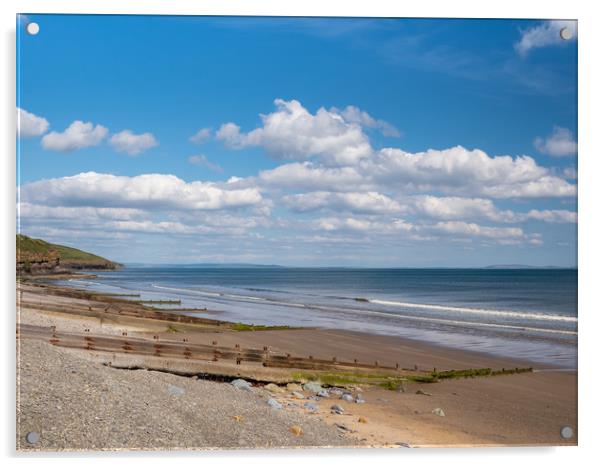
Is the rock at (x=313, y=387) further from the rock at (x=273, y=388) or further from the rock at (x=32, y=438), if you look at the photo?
the rock at (x=32, y=438)

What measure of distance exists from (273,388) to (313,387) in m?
0.50

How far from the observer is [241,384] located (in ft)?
24.2

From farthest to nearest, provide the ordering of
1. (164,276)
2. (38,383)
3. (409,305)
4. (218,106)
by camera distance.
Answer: (409,305)
(164,276)
(218,106)
(38,383)

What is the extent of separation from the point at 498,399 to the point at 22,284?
18.5 feet

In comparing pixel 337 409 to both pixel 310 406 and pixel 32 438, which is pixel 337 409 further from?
pixel 32 438

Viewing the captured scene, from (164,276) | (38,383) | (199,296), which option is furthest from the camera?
(199,296)

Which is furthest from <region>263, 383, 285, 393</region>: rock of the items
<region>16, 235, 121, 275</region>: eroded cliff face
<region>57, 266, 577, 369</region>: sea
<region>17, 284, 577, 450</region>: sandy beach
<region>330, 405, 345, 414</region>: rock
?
<region>16, 235, 121, 275</region>: eroded cliff face

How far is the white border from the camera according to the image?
6094 mm

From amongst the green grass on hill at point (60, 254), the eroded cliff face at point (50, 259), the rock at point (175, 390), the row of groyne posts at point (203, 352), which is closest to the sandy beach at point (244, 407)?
the rock at point (175, 390)

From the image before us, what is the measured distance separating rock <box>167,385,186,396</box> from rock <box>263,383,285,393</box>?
44.3 inches

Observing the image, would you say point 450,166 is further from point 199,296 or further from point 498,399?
point 199,296

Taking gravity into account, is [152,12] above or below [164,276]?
above
